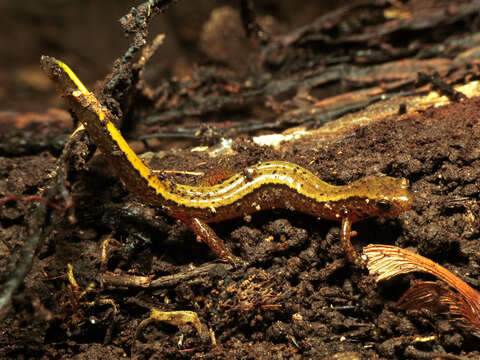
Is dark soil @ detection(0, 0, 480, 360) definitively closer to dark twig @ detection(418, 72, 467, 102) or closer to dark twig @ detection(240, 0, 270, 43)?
dark twig @ detection(418, 72, 467, 102)

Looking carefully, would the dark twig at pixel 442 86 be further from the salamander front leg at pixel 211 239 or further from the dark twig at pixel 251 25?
the salamander front leg at pixel 211 239

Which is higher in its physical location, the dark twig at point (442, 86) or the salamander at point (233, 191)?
the dark twig at point (442, 86)

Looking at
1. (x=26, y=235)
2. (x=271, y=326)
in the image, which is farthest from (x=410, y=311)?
(x=26, y=235)

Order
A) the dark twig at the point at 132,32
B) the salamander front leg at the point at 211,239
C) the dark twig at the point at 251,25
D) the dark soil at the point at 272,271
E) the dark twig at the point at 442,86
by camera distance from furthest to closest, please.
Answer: the dark twig at the point at 251,25
the dark twig at the point at 442,86
the dark twig at the point at 132,32
the salamander front leg at the point at 211,239
the dark soil at the point at 272,271

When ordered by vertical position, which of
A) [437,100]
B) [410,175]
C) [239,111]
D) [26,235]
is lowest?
[26,235]

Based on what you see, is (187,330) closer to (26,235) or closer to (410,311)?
(26,235)

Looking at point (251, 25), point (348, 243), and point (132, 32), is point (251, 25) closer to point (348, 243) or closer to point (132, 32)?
point (132, 32)

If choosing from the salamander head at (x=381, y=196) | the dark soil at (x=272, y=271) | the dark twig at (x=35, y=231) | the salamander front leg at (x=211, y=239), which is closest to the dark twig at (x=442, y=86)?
the dark soil at (x=272, y=271)
